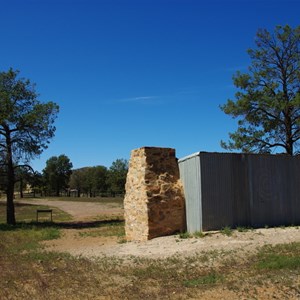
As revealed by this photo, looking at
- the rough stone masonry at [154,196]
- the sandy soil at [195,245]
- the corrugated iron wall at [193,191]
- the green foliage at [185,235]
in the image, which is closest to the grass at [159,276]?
the sandy soil at [195,245]

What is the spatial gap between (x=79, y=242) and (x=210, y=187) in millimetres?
6176

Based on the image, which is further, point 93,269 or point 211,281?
point 93,269

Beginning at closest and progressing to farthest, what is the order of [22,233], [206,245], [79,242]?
[206,245] < [79,242] < [22,233]

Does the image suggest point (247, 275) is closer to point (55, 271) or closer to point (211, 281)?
point (211, 281)

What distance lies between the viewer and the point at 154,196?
14.5 m

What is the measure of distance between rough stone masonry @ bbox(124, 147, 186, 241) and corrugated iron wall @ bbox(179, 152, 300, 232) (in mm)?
410

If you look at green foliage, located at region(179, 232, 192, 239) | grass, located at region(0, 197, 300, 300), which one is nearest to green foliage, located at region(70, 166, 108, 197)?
green foliage, located at region(179, 232, 192, 239)

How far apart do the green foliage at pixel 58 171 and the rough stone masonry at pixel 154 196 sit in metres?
82.7

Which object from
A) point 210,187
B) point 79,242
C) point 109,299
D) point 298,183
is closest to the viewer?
point 109,299

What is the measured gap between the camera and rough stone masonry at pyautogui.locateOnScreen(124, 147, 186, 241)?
14.5 meters

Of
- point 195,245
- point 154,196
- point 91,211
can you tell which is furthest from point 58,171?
point 195,245

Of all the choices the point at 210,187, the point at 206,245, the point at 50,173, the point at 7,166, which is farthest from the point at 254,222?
the point at 50,173

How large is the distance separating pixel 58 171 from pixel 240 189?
8673 cm

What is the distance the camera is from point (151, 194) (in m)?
14.6
